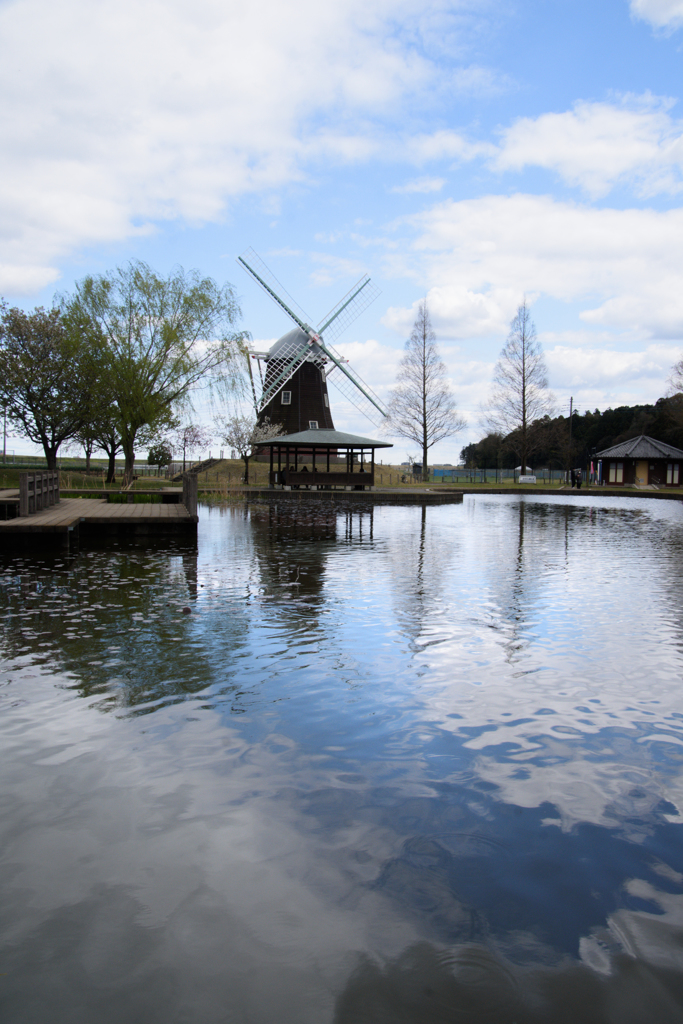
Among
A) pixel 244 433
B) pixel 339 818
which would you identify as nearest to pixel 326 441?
pixel 244 433

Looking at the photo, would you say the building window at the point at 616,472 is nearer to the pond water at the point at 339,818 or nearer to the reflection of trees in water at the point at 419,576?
the reflection of trees in water at the point at 419,576

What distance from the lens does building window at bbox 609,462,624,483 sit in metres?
52.6

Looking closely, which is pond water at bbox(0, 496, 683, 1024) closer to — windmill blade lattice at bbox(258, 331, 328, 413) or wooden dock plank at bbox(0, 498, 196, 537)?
wooden dock plank at bbox(0, 498, 196, 537)

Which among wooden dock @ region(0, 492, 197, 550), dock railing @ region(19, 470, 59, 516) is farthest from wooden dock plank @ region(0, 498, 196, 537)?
dock railing @ region(19, 470, 59, 516)

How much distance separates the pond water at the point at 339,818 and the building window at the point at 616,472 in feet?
158

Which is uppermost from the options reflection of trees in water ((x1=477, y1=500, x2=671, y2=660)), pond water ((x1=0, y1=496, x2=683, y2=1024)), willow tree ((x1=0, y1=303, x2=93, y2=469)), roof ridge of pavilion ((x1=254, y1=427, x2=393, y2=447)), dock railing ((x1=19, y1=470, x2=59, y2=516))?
willow tree ((x1=0, y1=303, x2=93, y2=469))

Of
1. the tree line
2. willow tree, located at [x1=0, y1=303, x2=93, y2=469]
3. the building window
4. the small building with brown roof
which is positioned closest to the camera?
willow tree, located at [x1=0, y1=303, x2=93, y2=469]

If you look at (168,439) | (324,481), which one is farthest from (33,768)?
(168,439)

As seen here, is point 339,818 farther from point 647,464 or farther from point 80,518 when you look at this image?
point 647,464

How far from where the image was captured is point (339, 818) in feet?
11.5

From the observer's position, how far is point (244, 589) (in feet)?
31.0

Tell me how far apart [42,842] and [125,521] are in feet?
40.0

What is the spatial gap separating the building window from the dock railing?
44.4 meters

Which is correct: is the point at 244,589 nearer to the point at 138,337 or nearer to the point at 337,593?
the point at 337,593
